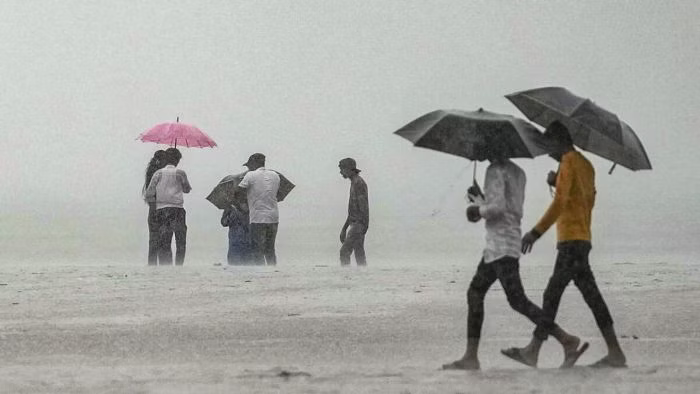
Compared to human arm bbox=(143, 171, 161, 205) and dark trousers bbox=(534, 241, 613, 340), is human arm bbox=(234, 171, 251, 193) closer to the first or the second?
human arm bbox=(143, 171, 161, 205)

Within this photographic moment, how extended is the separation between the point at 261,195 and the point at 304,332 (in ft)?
24.8

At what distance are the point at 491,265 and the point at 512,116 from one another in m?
1.12

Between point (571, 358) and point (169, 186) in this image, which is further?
point (169, 186)

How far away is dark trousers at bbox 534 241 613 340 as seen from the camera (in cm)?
892

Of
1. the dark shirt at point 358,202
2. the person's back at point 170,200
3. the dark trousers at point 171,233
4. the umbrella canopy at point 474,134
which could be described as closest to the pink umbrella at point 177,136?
the person's back at point 170,200

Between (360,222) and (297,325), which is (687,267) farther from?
(297,325)

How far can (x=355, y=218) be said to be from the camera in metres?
19.8

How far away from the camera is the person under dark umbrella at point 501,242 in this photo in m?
8.77

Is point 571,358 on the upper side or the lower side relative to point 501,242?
lower

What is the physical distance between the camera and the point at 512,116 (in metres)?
9.16

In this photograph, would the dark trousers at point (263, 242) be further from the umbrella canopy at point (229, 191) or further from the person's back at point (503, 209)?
the person's back at point (503, 209)

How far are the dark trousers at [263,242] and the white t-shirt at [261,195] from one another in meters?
0.16

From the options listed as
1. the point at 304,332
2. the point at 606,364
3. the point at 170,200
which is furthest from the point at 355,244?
the point at 606,364

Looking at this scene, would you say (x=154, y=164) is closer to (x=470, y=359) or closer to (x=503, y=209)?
(x=470, y=359)
